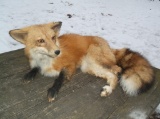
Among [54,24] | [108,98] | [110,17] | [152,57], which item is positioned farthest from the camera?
[110,17]

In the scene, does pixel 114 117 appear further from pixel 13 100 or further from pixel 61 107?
pixel 13 100

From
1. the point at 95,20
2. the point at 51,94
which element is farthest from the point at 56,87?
the point at 95,20

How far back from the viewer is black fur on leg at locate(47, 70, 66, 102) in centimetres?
238

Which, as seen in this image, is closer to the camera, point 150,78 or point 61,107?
point 61,107

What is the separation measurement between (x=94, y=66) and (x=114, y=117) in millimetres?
876

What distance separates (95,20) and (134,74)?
4.10 m

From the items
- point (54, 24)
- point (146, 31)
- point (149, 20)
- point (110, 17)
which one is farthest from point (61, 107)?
point (149, 20)

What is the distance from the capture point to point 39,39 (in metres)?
2.51

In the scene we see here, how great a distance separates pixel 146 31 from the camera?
627 centimetres

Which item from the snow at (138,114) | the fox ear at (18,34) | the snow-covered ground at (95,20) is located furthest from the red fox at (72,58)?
the snow-covered ground at (95,20)

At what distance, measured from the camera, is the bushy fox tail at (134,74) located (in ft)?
8.65

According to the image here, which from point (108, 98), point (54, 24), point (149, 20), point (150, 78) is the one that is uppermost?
point (54, 24)

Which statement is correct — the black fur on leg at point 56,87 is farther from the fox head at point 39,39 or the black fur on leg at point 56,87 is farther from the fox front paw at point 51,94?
the fox head at point 39,39

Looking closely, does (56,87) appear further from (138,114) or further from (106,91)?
(138,114)
